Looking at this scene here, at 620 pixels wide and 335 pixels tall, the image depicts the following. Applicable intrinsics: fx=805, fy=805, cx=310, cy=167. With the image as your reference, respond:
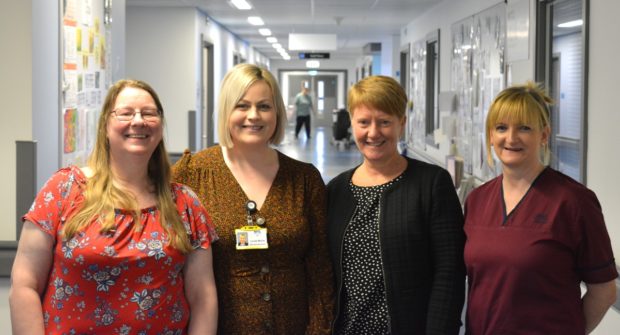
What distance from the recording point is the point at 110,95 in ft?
7.64

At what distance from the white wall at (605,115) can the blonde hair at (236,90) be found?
2.34m

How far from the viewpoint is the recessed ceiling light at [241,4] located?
1105 cm

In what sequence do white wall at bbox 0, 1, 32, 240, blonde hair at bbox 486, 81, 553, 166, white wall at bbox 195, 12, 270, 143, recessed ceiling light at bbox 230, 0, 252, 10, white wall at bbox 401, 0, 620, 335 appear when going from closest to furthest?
1. blonde hair at bbox 486, 81, 553, 166
2. white wall at bbox 0, 1, 32, 240
3. white wall at bbox 401, 0, 620, 335
4. recessed ceiling light at bbox 230, 0, 252, 10
5. white wall at bbox 195, 12, 270, 143

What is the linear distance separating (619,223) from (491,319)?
216cm

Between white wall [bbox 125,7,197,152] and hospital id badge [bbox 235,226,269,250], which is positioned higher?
white wall [bbox 125,7,197,152]

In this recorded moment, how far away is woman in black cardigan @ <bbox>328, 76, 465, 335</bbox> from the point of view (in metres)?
2.43

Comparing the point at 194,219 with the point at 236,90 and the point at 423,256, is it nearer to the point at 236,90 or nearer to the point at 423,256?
the point at 236,90

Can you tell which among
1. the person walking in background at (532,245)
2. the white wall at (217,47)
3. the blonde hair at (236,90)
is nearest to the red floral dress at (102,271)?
the blonde hair at (236,90)

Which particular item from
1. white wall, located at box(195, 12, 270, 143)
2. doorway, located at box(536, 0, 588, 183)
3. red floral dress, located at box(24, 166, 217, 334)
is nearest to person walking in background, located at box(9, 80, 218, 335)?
red floral dress, located at box(24, 166, 217, 334)

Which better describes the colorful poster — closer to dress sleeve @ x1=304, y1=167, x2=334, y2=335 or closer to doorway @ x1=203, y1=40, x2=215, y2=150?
dress sleeve @ x1=304, y1=167, x2=334, y2=335

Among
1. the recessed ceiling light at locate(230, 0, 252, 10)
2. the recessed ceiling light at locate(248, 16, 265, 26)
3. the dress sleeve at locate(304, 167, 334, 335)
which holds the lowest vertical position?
the dress sleeve at locate(304, 167, 334, 335)

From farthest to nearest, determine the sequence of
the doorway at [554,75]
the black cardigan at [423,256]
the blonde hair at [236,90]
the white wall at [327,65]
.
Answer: the white wall at [327,65]
the doorway at [554,75]
the blonde hair at [236,90]
the black cardigan at [423,256]

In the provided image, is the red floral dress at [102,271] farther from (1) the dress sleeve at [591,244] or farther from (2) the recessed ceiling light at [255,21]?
(2) the recessed ceiling light at [255,21]

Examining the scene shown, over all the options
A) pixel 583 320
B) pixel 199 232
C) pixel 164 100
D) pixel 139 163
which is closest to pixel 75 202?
pixel 139 163
